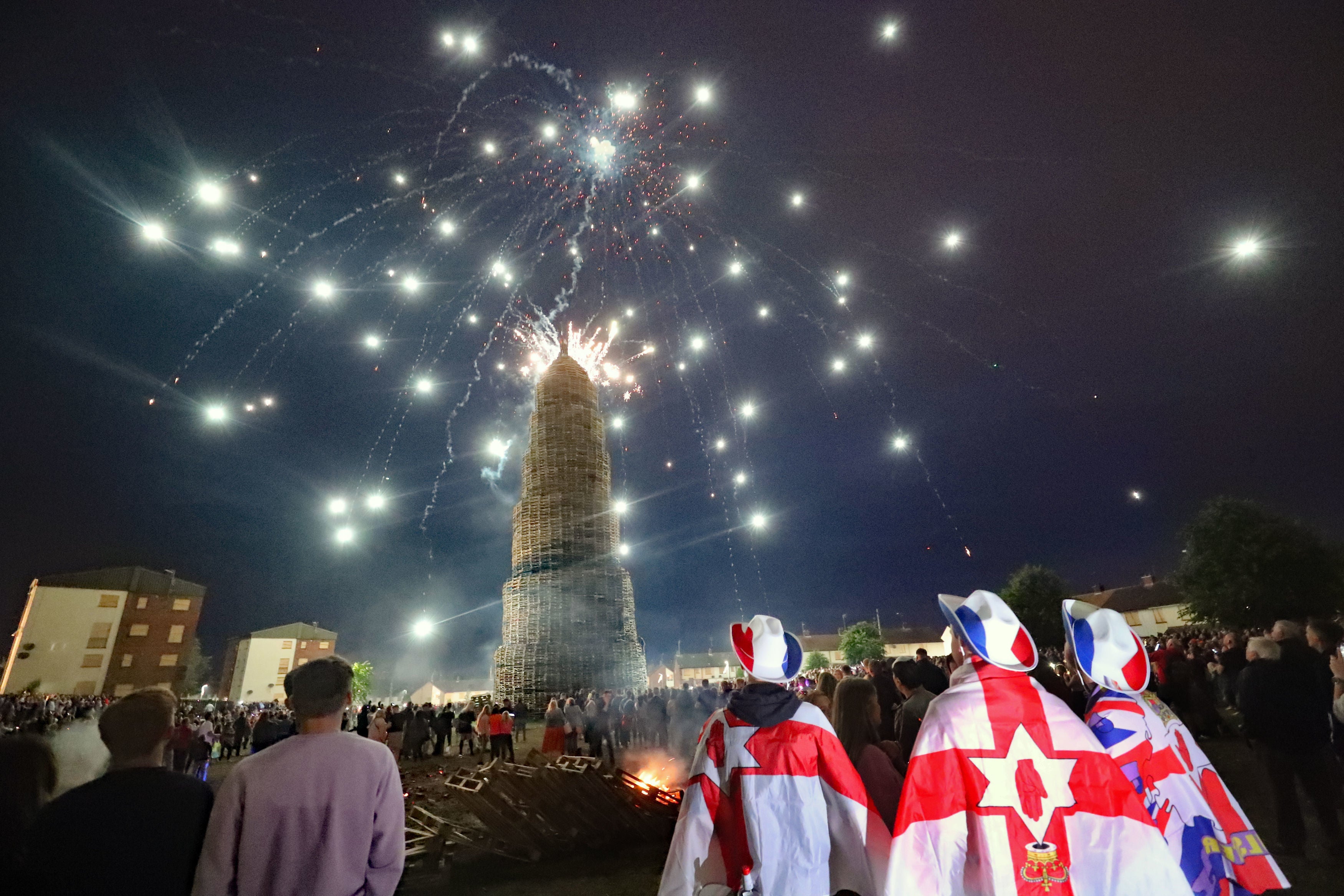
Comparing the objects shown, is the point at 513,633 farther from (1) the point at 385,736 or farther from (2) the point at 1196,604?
(2) the point at 1196,604

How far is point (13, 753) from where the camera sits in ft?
8.64

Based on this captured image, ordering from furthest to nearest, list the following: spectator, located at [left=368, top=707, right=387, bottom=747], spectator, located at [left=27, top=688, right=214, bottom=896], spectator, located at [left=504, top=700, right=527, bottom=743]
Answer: spectator, located at [left=504, top=700, right=527, bottom=743]
spectator, located at [left=368, top=707, right=387, bottom=747]
spectator, located at [left=27, top=688, right=214, bottom=896]

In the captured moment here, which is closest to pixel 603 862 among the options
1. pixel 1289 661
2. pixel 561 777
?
pixel 561 777

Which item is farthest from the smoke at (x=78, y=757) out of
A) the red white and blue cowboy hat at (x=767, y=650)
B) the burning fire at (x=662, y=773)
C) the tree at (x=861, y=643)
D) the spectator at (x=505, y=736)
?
the tree at (x=861, y=643)

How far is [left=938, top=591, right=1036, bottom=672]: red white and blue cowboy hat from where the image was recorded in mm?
2934

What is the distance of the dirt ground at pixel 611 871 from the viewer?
5.95 m

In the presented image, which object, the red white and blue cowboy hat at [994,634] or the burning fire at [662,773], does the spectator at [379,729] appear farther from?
the red white and blue cowboy hat at [994,634]

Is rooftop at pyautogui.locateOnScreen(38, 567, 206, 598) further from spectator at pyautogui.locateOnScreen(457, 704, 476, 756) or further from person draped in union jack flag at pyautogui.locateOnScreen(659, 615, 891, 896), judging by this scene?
person draped in union jack flag at pyautogui.locateOnScreen(659, 615, 891, 896)

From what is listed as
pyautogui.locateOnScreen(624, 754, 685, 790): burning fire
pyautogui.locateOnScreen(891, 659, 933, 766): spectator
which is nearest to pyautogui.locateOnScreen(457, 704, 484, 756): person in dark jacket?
pyautogui.locateOnScreen(624, 754, 685, 790): burning fire

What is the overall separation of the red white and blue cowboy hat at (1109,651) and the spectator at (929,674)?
8.60 ft

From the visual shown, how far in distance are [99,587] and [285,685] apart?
242 ft

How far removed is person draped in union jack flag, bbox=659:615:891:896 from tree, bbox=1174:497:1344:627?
47091 mm

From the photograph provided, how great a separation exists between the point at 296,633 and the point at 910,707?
3475 inches

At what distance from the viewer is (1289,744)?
21.0ft
